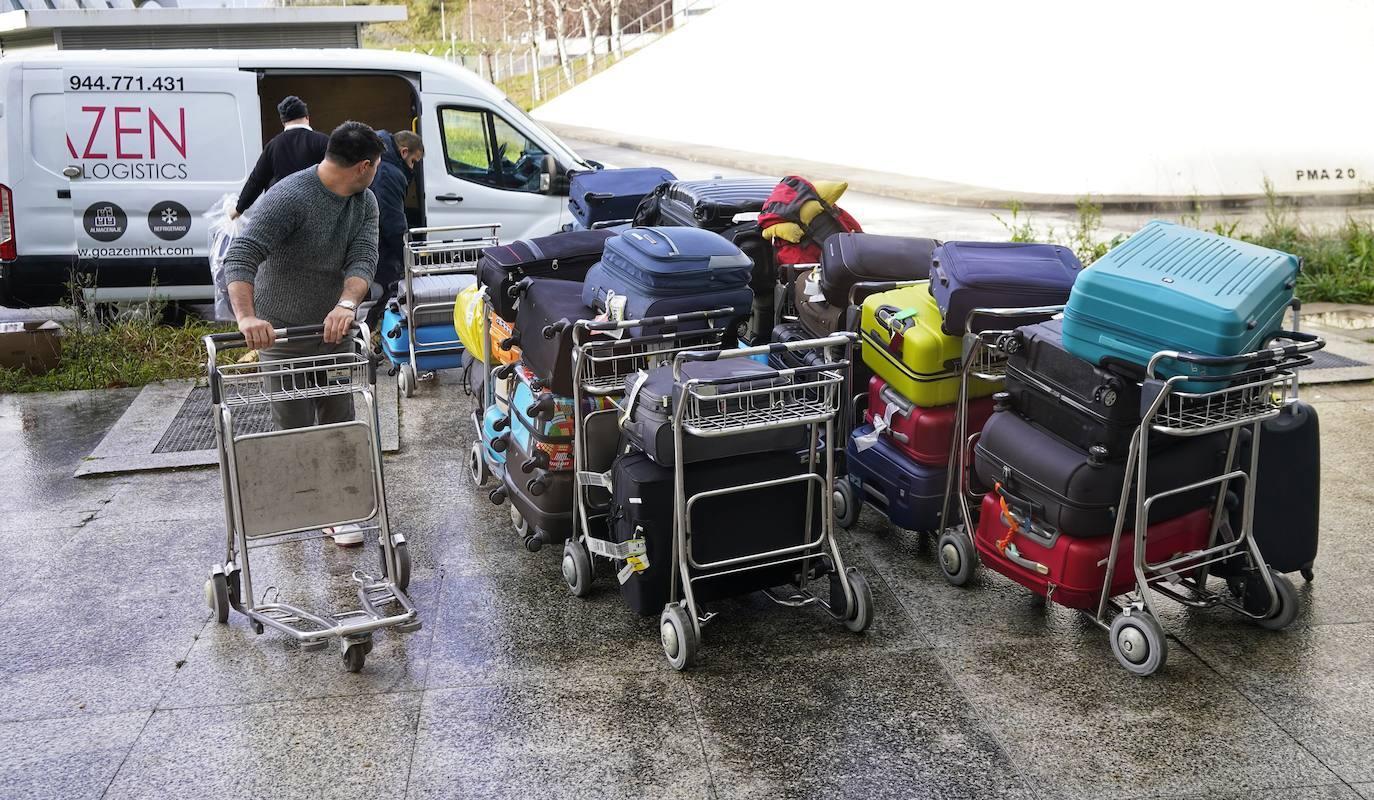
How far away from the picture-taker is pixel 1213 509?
4.73 m

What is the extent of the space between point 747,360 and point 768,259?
2222mm

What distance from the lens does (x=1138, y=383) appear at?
437 centimetres

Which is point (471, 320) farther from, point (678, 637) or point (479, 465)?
point (678, 637)

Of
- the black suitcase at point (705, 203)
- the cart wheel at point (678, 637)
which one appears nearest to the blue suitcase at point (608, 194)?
the black suitcase at point (705, 203)

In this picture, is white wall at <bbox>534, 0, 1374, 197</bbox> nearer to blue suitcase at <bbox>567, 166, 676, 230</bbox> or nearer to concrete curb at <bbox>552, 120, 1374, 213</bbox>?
concrete curb at <bbox>552, 120, 1374, 213</bbox>

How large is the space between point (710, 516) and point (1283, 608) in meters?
2.25

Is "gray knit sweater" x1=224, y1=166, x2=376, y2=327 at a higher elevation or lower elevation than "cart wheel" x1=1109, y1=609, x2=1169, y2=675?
higher

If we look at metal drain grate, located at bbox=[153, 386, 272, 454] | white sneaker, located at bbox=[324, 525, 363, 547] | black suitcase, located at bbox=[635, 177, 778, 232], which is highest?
black suitcase, located at bbox=[635, 177, 778, 232]

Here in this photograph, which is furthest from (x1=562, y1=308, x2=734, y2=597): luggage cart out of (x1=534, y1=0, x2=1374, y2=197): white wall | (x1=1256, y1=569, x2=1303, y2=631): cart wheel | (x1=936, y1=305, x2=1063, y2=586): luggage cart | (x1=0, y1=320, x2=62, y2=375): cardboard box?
(x1=534, y1=0, x2=1374, y2=197): white wall

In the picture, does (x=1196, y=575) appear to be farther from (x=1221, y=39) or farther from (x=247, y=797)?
(x=1221, y=39)

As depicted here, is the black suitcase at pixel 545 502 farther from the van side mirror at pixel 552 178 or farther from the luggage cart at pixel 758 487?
the van side mirror at pixel 552 178

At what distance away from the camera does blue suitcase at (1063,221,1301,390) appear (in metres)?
4.11

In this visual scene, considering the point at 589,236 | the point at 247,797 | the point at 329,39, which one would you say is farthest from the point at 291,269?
the point at 329,39

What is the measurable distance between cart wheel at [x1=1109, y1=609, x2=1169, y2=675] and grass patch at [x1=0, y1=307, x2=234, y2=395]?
6644mm
